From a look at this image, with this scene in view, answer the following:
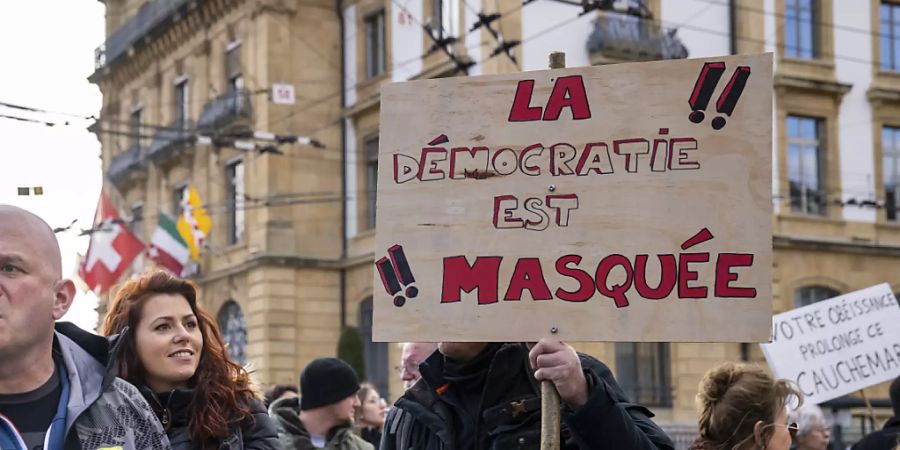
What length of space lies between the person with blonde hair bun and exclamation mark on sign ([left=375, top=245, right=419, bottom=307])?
43.1 inches

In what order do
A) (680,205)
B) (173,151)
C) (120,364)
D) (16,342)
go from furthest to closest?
1. (173,151)
2. (120,364)
3. (680,205)
4. (16,342)

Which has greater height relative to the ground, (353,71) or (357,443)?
(353,71)

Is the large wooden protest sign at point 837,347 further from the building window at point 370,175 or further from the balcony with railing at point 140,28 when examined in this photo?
the balcony with railing at point 140,28

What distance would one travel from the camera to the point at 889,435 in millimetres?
6461

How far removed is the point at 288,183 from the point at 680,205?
28.6m

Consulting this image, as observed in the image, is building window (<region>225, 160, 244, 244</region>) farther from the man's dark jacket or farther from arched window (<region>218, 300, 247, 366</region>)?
the man's dark jacket

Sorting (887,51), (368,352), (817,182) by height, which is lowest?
(368,352)

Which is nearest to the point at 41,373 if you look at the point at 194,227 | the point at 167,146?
the point at 194,227

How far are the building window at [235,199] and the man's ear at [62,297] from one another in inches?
1190

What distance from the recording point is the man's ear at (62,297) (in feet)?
10.9

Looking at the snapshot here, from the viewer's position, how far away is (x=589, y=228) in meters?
3.99

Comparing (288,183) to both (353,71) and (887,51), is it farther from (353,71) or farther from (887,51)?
(887,51)

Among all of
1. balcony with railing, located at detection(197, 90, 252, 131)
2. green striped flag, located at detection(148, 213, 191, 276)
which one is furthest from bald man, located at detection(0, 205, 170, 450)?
balcony with railing, located at detection(197, 90, 252, 131)

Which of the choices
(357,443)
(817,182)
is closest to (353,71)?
(817,182)
